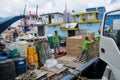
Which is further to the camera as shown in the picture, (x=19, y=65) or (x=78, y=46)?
(x=78, y=46)

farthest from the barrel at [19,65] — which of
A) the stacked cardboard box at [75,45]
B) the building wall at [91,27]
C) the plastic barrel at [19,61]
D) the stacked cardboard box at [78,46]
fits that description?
the building wall at [91,27]

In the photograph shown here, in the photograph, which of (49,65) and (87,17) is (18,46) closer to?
(49,65)

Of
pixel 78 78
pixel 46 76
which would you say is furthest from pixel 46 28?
pixel 78 78

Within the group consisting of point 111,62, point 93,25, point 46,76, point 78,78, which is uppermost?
point 93,25

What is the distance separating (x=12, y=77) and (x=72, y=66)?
3362 mm

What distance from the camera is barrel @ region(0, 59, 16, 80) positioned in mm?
6027

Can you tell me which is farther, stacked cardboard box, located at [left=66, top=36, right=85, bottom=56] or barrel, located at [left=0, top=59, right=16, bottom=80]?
stacked cardboard box, located at [left=66, top=36, right=85, bottom=56]

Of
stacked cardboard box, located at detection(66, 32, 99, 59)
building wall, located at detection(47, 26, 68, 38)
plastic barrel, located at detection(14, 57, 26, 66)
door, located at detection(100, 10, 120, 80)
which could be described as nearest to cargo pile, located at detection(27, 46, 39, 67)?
plastic barrel, located at detection(14, 57, 26, 66)

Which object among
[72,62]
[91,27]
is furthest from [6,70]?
[91,27]

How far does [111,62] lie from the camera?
2756mm

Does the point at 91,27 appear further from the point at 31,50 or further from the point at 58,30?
the point at 31,50

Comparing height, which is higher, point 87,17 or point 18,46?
point 87,17

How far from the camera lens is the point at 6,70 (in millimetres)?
6105

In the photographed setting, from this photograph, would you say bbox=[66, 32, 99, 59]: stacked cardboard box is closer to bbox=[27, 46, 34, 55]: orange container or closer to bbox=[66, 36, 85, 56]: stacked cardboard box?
bbox=[66, 36, 85, 56]: stacked cardboard box
